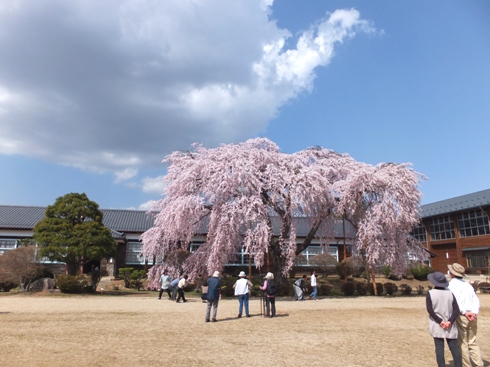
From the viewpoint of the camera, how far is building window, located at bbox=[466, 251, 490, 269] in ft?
110

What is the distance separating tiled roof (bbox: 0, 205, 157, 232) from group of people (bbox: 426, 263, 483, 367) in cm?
2691

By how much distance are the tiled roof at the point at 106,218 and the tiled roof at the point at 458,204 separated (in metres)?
26.9

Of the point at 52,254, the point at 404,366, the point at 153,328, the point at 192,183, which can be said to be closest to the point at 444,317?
the point at 404,366

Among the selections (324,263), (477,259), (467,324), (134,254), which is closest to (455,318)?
(467,324)

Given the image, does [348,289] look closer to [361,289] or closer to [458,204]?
[361,289]

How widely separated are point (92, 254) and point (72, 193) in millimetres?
4007

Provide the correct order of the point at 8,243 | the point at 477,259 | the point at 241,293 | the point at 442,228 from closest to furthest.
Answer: the point at 241,293 → the point at 8,243 → the point at 477,259 → the point at 442,228

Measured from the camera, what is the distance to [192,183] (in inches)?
745

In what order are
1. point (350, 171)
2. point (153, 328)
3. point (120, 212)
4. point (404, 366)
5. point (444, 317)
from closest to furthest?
point (444, 317) < point (404, 366) < point (153, 328) < point (350, 171) < point (120, 212)

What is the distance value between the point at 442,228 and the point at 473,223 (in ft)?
16.9

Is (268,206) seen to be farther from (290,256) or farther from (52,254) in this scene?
(52,254)

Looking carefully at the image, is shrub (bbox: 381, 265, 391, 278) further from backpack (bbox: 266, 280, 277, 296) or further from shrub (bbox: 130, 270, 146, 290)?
backpack (bbox: 266, 280, 277, 296)

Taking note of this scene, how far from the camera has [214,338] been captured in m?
8.17

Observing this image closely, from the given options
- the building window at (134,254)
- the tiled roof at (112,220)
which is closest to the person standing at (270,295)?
the tiled roof at (112,220)
